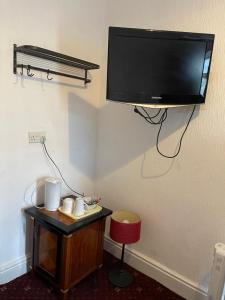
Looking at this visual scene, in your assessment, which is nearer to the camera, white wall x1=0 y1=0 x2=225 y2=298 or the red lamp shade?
white wall x1=0 y1=0 x2=225 y2=298

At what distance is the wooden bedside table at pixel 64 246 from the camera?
1.77 meters

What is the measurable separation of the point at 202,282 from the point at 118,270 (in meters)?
0.67

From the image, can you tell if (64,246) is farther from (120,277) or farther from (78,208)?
(120,277)

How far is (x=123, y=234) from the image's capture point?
6.44 feet

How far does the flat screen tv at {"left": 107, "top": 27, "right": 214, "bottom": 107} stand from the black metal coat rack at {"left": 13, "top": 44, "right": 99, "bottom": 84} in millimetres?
516

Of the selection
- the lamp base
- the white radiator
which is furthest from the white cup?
the white radiator

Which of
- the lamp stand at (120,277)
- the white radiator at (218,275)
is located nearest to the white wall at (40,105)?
the lamp stand at (120,277)

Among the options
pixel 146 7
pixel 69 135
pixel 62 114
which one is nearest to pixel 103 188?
pixel 69 135

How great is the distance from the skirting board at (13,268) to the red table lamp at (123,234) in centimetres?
70

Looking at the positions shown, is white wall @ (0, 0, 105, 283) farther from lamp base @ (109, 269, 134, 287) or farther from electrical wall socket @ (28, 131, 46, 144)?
lamp base @ (109, 269, 134, 287)

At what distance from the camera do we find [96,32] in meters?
2.26

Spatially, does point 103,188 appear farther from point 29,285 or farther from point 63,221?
point 29,285

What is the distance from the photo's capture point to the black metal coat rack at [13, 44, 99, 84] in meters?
1.74

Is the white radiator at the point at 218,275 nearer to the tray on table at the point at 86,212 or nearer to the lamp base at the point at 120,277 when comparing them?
the lamp base at the point at 120,277
